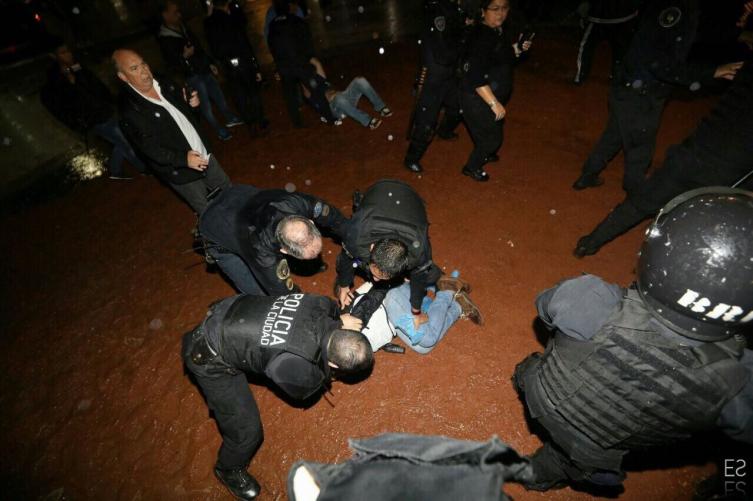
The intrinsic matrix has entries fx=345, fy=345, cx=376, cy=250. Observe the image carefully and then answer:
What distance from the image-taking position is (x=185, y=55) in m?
5.61

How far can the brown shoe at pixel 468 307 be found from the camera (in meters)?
→ 3.50

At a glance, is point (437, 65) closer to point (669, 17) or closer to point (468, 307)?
point (669, 17)

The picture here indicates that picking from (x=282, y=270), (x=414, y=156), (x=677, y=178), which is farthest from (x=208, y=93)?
(x=677, y=178)

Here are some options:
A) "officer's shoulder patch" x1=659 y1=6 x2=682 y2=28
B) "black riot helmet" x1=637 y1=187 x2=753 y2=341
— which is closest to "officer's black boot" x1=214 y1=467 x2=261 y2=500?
"black riot helmet" x1=637 y1=187 x2=753 y2=341

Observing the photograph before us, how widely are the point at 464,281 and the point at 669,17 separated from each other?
3.00m

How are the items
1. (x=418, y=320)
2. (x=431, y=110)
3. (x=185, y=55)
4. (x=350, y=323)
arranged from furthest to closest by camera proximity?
(x=185, y=55), (x=431, y=110), (x=418, y=320), (x=350, y=323)

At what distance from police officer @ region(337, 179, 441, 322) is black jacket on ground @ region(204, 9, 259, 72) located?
4435 millimetres

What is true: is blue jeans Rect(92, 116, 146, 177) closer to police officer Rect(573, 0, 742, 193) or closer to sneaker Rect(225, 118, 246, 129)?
sneaker Rect(225, 118, 246, 129)

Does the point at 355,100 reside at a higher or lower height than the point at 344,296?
higher

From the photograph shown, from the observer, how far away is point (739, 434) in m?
1.48

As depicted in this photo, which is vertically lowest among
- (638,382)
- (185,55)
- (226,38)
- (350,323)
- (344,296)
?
(344,296)

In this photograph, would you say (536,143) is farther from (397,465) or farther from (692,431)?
(397,465)

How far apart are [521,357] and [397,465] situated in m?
2.60

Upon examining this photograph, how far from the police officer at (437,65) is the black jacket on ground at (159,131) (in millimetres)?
2909
